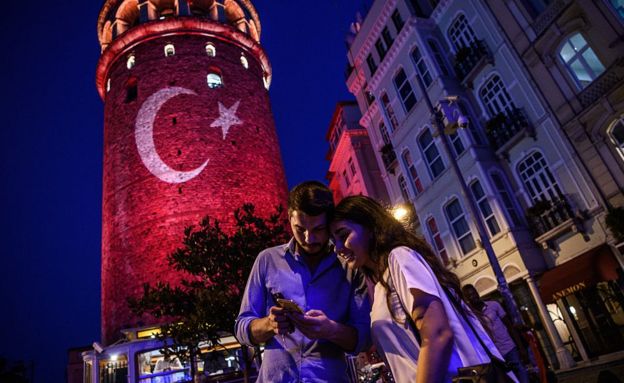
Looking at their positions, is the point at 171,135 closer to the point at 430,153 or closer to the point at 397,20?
the point at 397,20

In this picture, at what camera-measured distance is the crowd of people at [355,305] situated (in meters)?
1.93

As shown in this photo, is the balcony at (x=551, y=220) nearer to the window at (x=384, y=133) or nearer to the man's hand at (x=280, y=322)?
the window at (x=384, y=133)

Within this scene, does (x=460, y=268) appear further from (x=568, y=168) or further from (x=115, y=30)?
(x=115, y=30)

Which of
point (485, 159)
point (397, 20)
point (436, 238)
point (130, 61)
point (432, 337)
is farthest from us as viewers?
point (130, 61)

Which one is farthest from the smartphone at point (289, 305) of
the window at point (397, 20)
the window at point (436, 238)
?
the window at point (397, 20)

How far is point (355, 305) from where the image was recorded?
2.56 meters

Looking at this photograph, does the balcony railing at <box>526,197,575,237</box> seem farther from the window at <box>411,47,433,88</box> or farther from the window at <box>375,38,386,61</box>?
the window at <box>375,38,386,61</box>

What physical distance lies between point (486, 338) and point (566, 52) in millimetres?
14565

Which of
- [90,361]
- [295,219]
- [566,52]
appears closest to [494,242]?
[566,52]

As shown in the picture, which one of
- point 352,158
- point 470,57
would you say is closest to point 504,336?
point 470,57

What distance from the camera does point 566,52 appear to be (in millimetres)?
13469

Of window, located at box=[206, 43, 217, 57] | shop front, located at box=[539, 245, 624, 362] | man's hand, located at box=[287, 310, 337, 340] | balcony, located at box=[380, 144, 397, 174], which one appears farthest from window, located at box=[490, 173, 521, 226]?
window, located at box=[206, 43, 217, 57]

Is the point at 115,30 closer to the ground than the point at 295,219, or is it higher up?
higher up

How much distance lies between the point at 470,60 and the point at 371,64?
8065 mm
